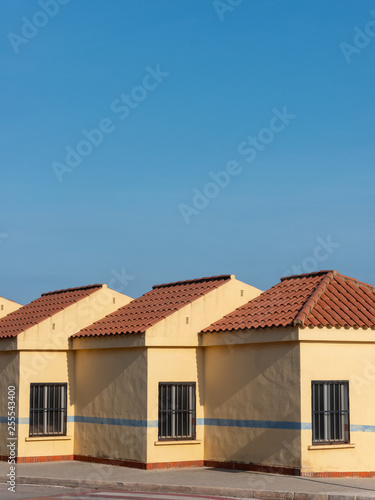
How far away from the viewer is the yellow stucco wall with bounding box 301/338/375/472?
17.9 metres

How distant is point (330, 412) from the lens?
18375 millimetres

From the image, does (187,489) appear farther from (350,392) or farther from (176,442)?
(350,392)

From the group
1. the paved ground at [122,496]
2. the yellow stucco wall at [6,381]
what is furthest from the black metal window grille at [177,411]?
the yellow stucco wall at [6,381]

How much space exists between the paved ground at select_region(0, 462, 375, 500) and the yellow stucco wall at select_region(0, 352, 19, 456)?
2.17 metres

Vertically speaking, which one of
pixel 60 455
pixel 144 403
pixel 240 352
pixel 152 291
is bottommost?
pixel 60 455

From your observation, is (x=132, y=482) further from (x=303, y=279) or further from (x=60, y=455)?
(x=303, y=279)

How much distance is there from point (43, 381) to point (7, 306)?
19.4ft

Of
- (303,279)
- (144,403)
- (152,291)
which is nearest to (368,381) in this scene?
(303,279)

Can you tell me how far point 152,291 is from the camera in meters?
24.5

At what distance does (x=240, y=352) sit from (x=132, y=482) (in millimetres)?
4214

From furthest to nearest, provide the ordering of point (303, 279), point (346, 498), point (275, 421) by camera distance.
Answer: point (303, 279) → point (275, 421) → point (346, 498)

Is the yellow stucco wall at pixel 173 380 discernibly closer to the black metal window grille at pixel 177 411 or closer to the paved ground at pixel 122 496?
the black metal window grille at pixel 177 411

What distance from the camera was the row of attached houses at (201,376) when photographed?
720 inches

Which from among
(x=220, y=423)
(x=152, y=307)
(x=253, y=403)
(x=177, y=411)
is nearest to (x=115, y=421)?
(x=177, y=411)
